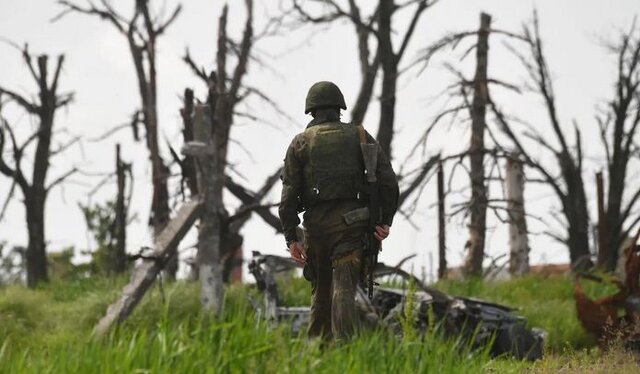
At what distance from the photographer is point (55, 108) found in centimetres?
2470

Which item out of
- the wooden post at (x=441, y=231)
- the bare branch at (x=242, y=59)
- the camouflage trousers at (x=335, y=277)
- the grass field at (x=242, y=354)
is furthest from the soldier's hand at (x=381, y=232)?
the bare branch at (x=242, y=59)

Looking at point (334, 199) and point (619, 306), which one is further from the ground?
point (334, 199)

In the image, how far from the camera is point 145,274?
1250cm

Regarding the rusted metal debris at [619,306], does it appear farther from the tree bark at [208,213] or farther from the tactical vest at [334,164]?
the tree bark at [208,213]

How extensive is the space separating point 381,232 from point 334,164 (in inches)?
25.2

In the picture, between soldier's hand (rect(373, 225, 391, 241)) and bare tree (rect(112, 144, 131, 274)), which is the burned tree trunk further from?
soldier's hand (rect(373, 225, 391, 241))

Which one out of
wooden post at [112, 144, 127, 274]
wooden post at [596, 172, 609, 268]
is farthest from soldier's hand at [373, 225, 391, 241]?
wooden post at [112, 144, 127, 274]

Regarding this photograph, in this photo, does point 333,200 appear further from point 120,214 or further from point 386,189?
point 120,214

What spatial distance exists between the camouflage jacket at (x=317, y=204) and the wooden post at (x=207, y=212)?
17.3ft

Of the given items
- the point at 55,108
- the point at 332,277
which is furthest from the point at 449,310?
the point at 55,108

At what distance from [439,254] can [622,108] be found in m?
7.42

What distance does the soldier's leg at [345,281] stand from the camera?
7.75 metres

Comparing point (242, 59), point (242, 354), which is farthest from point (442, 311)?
point (242, 59)

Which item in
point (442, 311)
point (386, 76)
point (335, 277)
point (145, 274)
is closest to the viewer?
point (335, 277)
